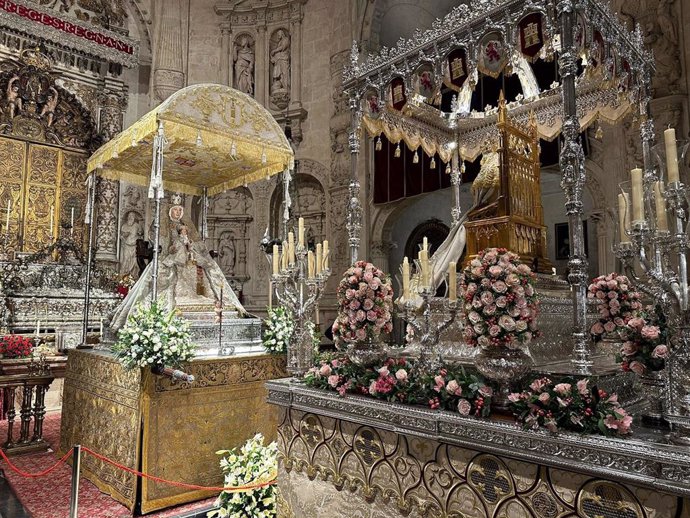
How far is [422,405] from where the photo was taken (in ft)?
10.3

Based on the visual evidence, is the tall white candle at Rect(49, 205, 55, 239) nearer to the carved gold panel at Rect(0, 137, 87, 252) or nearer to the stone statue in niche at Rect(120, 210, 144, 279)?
the carved gold panel at Rect(0, 137, 87, 252)

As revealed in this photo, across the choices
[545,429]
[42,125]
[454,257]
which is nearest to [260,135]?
[454,257]

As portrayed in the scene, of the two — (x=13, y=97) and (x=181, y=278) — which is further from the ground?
(x=13, y=97)

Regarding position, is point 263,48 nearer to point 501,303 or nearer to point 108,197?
point 108,197

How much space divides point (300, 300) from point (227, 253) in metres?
9.55

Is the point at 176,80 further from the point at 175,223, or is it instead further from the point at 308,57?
the point at 175,223

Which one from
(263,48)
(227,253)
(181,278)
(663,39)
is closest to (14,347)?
(181,278)

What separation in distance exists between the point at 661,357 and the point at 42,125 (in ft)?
41.0

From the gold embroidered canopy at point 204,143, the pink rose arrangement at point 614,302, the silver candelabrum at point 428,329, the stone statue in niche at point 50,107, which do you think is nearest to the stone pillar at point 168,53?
the stone statue in niche at point 50,107

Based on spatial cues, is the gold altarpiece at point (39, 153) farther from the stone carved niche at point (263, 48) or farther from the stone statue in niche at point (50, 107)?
the stone carved niche at point (263, 48)

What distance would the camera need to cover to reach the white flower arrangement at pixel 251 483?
13.6 ft

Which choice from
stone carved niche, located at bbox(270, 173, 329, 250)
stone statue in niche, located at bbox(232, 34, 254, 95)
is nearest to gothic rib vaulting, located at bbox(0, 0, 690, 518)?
stone carved niche, located at bbox(270, 173, 329, 250)

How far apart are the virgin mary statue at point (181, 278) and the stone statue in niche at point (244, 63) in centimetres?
783

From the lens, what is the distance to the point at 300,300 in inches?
164
